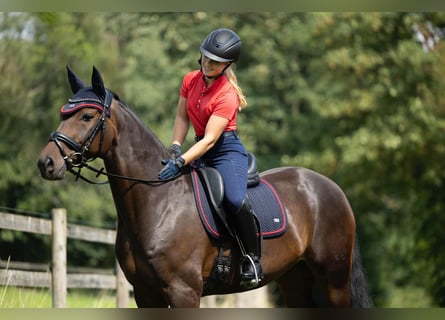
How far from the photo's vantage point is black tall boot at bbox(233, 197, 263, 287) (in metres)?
5.99

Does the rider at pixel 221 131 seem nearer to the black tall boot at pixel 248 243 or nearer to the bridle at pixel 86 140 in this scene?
the black tall boot at pixel 248 243

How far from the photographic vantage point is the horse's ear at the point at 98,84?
5.74 metres

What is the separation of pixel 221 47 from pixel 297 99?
19983mm

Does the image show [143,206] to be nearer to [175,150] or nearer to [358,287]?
[175,150]

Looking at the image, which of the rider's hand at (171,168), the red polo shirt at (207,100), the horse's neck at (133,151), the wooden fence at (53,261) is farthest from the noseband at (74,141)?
the wooden fence at (53,261)

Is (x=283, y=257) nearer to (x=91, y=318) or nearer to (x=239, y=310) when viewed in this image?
(x=239, y=310)

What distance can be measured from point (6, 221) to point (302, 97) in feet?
59.0

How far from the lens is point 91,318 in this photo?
11.8ft

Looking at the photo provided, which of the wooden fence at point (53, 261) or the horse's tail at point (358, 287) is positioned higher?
the wooden fence at point (53, 261)

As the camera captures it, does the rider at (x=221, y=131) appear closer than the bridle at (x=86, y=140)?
No

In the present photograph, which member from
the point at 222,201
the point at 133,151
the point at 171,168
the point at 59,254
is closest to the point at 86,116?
the point at 133,151

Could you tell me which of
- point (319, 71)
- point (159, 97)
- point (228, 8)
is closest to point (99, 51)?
point (159, 97)

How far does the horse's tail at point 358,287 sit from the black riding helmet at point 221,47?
8.07 ft

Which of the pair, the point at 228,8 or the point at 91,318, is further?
the point at 228,8
